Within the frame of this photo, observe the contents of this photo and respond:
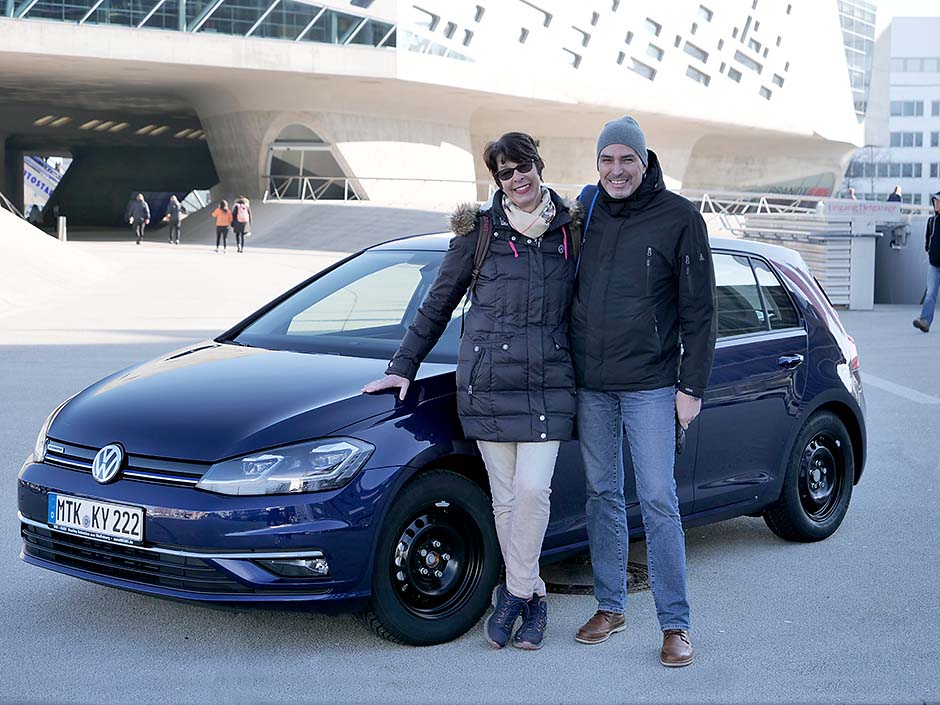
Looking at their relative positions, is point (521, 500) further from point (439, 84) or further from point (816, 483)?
point (439, 84)

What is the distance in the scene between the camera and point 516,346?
14.5 feet

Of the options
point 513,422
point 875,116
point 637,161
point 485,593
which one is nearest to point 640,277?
point 637,161


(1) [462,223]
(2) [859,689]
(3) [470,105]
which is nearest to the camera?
(2) [859,689]

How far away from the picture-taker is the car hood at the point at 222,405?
4320mm

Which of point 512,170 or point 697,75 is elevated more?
point 697,75

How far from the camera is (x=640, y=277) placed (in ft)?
14.6

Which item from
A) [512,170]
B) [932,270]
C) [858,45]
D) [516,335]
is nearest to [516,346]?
[516,335]

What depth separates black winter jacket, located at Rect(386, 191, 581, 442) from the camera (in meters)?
4.43

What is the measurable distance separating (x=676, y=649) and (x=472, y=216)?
171 cm

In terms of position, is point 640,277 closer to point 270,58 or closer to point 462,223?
point 462,223

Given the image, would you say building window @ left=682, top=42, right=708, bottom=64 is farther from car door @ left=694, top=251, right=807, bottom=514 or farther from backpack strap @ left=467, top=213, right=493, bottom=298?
backpack strap @ left=467, top=213, right=493, bottom=298

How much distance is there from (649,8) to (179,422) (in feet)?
176

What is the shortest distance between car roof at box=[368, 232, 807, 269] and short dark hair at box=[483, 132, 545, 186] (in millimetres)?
1126

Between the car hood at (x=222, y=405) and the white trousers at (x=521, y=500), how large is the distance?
Result: 0.45m
